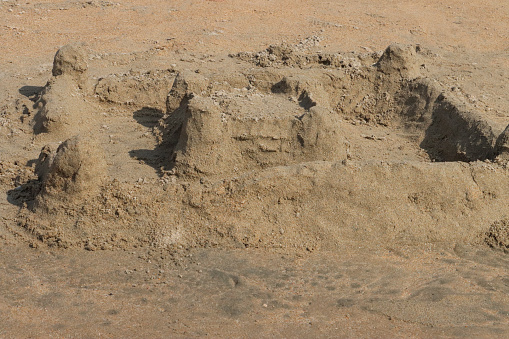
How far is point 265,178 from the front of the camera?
659 cm

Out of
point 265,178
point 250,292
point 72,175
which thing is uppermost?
point 265,178

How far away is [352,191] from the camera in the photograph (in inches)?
260

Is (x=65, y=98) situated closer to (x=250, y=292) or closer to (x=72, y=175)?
(x=72, y=175)

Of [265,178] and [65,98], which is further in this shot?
[65,98]

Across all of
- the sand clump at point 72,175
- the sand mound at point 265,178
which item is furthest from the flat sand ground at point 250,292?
the sand clump at point 72,175

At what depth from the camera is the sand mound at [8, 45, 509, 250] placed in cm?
649

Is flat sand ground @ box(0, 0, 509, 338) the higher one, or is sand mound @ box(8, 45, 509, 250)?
sand mound @ box(8, 45, 509, 250)

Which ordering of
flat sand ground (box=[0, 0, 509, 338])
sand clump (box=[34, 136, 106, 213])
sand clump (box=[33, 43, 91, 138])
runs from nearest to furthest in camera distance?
flat sand ground (box=[0, 0, 509, 338])
sand clump (box=[34, 136, 106, 213])
sand clump (box=[33, 43, 91, 138])

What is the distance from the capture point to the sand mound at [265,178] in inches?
256

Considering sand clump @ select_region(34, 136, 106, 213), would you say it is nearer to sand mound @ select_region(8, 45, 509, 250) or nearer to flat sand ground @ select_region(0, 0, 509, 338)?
sand mound @ select_region(8, 45, 509, 250)

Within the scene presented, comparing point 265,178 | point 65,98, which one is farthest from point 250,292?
point 65,98

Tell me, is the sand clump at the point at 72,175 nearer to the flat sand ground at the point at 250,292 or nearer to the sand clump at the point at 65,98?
the flat sand ground at the point at 250,292

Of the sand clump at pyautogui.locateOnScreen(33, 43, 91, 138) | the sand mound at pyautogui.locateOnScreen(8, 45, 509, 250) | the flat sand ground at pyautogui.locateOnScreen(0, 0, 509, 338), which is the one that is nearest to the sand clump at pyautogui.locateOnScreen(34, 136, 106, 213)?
the sand mound at pyautogui.locateOnScreen(8, 45, 509, 250)

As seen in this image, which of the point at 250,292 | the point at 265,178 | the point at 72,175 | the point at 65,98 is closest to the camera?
the point at 250,292
